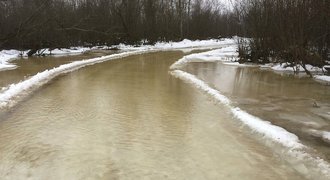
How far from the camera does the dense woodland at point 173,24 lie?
16.9 meters

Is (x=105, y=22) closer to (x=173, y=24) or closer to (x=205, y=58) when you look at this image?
(x=173, y=24)

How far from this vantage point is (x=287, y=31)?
1689cm

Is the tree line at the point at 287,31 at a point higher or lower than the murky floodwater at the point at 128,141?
higher

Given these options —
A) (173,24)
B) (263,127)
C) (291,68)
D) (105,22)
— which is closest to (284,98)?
(263,127)

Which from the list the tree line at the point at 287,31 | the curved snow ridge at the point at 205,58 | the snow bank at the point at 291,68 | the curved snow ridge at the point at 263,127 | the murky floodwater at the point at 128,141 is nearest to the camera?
the murky floodwater at the point at 128,141

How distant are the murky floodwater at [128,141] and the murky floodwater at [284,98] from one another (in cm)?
95

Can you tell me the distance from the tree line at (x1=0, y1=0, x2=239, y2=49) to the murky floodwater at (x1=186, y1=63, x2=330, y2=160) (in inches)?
578

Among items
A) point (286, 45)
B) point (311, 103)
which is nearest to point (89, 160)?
point (311, 103)

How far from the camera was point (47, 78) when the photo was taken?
17281mm

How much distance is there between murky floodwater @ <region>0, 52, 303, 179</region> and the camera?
6082 millimetres

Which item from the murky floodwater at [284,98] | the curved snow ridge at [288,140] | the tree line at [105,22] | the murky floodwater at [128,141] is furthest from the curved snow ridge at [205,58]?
the curved snow ridge at [288,140]

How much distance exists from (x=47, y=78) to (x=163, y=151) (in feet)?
37.1

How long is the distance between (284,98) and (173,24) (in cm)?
4747

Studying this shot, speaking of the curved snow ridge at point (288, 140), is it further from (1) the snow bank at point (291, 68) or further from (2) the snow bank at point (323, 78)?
(1) the snow bank at point (291, 68)
